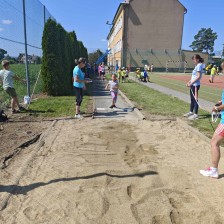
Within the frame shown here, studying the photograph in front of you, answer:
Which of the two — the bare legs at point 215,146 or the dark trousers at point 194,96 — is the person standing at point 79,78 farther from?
the bare legs at point 215,146

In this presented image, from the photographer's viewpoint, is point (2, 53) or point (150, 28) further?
point (150, 28)

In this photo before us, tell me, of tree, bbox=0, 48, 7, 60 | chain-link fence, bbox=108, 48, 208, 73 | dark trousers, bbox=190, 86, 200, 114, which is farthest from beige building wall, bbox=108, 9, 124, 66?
dark trousers, bbox=190, 86, 200, 114

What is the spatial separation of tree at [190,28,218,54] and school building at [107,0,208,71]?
265 feet

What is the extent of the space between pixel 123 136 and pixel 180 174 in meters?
2.33

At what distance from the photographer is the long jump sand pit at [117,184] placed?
3125 millimetres

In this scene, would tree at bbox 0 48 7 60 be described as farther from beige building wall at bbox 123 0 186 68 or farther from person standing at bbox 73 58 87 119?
beige building wall at bbox 123 0 186 68

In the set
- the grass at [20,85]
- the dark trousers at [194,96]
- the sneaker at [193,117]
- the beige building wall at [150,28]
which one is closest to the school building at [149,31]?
the beige building wall at [150,28]

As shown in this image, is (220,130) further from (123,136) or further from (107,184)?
(123,136)

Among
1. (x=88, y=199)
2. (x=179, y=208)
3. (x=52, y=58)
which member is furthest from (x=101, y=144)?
(x=52, y=58)

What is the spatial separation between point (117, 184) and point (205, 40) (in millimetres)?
131397

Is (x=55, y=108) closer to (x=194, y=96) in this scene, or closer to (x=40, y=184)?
(x=194, y=96)

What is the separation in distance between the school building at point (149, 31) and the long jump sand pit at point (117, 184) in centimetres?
4285

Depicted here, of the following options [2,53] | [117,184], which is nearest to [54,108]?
[2,53]

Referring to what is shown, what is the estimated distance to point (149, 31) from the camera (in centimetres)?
4719
